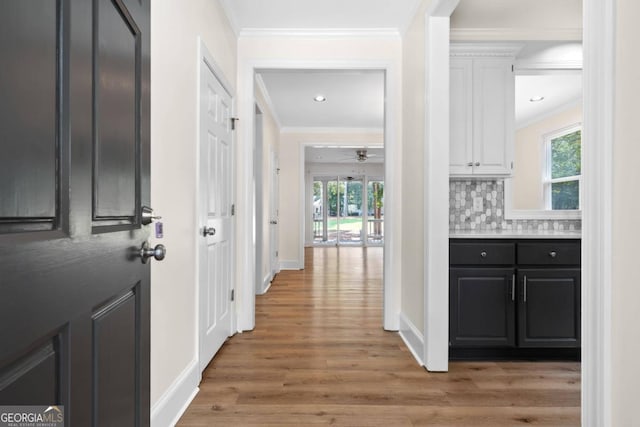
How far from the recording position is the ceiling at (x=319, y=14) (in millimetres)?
2750

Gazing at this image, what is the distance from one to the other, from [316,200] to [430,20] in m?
9.34

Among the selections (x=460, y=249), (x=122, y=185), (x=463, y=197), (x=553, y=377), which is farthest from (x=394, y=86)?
(x=122, y=185)

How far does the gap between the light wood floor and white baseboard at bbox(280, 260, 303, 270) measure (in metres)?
3.24

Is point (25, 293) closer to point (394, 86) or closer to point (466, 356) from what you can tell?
point (466, 356)

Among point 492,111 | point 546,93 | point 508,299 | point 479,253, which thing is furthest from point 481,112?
point 546,93

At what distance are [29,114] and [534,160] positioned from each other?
19.2ft

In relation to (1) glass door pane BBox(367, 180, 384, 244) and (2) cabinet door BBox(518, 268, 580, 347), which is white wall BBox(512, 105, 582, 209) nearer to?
(2) cabinet door BBox(518, 268, 580, 347)

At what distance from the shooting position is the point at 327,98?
16.3 ft

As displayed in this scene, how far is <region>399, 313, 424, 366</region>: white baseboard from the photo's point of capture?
8.08ft

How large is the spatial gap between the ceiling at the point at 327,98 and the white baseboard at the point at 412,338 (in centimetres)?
230

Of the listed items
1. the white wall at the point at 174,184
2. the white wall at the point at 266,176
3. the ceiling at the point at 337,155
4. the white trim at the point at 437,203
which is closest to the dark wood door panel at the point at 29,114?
the white wall at the point at 174,184

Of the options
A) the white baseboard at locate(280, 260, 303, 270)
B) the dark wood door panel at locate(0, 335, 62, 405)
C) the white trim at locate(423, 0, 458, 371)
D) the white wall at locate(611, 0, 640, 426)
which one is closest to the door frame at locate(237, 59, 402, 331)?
the white trim at locate(423, 0, 458, 371)

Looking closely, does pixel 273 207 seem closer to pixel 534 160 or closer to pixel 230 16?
pixel 230 16

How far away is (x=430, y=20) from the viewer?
2.35 metres
